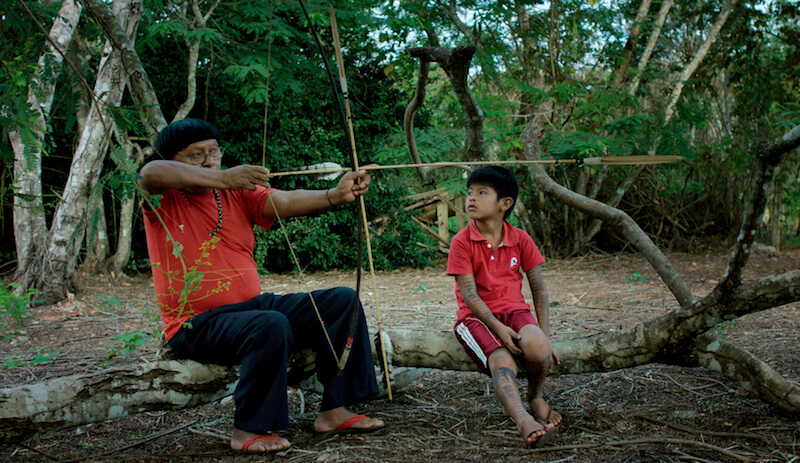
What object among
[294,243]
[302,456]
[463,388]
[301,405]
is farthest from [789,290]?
[294,243]

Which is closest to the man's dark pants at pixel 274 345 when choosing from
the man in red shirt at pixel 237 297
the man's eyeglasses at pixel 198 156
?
the man in red shirt at pixel 237 297

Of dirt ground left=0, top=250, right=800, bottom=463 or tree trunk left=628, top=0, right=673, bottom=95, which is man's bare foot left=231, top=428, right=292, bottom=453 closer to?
dirt ground left=0, top=250, right=800, bottom=463

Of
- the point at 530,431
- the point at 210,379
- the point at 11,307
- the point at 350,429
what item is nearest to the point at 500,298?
the point at 530,431

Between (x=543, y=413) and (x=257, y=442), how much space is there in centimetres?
124

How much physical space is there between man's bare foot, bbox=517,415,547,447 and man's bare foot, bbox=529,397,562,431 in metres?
0.20

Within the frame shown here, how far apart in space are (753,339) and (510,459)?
9.01ft

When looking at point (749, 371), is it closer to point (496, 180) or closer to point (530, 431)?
point (530, 431)

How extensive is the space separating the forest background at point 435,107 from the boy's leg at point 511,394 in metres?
4.98

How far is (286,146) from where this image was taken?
9555 mm

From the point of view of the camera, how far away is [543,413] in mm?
2543

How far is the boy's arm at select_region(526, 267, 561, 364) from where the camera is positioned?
112 inches

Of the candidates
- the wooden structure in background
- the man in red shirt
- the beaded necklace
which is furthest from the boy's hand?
the wooden structure in background

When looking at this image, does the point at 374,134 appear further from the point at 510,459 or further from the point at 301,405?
the point at 510,459

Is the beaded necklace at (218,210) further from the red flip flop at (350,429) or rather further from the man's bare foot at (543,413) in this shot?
the man's bare foot at (543,413)
